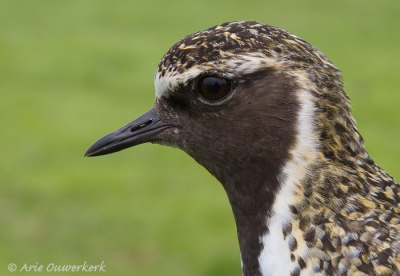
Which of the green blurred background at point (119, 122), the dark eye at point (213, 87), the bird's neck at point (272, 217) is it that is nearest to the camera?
the bird's neck at point (272, 217)

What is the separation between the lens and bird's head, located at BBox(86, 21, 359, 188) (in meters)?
3.69

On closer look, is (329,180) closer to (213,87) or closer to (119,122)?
(213,87)

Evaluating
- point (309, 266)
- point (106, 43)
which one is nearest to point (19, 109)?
point (106, 43)

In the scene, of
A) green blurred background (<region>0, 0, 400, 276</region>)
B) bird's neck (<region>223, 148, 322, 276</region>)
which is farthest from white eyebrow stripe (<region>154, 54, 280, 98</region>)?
green blurred background (<region>0, 0, 400, 276</region>)

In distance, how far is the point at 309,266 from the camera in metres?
3.55

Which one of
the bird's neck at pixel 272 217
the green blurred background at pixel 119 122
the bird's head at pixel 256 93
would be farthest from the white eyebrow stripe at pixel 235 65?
the green blurred background at pixel 119 122

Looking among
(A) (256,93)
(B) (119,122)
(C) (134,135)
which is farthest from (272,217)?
(B) (119,122)

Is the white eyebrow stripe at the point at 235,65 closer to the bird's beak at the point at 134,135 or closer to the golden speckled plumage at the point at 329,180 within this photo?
the golden speckled plumage at the point at 329,180

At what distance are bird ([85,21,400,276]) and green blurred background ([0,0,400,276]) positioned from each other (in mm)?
4200

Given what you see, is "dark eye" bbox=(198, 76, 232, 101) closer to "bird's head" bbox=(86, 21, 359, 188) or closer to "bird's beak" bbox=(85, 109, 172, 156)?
"bird's head" bbox=(86, 21, 359, 188)

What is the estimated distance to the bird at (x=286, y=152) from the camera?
11.7ft

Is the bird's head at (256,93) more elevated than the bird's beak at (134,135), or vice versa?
the bird's beak at (134,135)

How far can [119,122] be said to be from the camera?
35.8 ft

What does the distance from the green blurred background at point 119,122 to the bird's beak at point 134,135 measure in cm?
384
